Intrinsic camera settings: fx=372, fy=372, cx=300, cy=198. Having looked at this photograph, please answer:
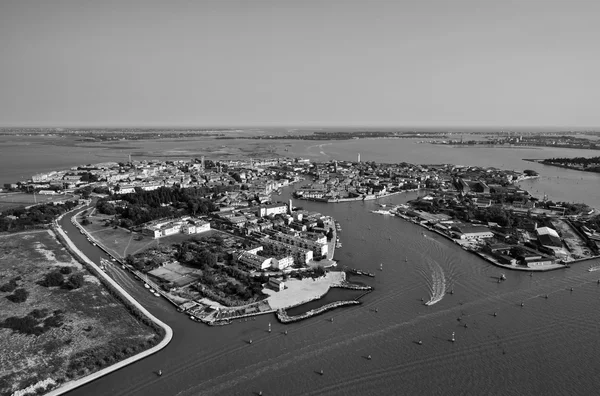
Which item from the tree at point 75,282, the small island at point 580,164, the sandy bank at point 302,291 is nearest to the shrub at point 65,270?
the tree at point 75,282

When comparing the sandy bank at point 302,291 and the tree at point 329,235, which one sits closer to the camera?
the sandy bank at point 302,291

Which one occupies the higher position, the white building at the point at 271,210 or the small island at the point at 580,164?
the small island at the point at 580,164

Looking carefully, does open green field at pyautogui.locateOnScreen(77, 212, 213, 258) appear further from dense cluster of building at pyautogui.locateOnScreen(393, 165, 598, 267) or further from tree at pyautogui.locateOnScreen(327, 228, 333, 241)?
dense cluster of building at pyautogui.locateOnScreen(393, 165, 598, 267)

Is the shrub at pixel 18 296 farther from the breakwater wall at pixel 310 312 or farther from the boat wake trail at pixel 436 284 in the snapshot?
the boat wake trail at pixel 436 284

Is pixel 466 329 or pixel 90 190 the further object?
pixel 90 190

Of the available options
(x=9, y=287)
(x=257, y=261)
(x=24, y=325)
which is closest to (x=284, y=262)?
(x=257, y=261)

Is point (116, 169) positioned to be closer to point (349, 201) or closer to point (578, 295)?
point (349, 201)

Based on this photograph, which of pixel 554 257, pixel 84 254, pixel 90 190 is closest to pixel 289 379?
pixel 84 254
